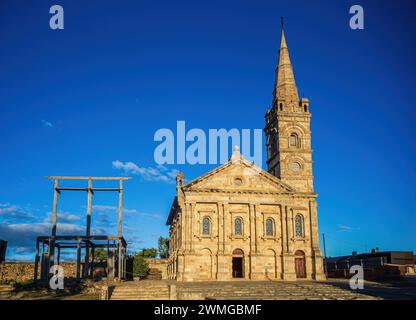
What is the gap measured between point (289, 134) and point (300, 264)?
14.7 metres

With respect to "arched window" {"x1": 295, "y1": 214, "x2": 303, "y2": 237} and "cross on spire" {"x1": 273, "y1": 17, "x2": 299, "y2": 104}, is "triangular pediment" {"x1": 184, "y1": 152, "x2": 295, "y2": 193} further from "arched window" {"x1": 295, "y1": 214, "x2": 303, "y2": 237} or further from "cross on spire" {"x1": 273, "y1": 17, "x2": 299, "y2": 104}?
"cross on spire" {"x1": 273, "y1": 17, "x2": 299, "y2": 104}

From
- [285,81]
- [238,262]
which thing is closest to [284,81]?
[285,81]

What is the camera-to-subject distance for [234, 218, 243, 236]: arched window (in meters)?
41.5

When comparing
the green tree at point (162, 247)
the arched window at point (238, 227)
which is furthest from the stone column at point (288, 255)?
the green tree at point (162, 247)

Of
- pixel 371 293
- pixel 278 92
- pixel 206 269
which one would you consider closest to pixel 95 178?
pixel 206 269

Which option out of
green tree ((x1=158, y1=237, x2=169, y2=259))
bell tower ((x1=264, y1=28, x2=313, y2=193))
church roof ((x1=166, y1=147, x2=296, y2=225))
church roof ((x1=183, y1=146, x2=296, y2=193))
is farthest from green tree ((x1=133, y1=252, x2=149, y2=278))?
green tree ((x1=158, y1=237, x2=169, y2=259))

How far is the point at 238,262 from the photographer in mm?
41062

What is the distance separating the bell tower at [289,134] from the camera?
46.0 metres

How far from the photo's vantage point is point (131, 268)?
48.8 metres

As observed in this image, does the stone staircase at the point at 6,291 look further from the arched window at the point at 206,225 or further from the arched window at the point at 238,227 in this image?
the arched window at the point at 238,227

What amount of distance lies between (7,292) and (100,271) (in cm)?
1936

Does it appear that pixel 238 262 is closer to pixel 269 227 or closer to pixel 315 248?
pixel 269 227

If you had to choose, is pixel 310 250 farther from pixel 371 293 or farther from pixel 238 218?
pixel 371 293

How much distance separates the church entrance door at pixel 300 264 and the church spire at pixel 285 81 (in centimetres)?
1776
